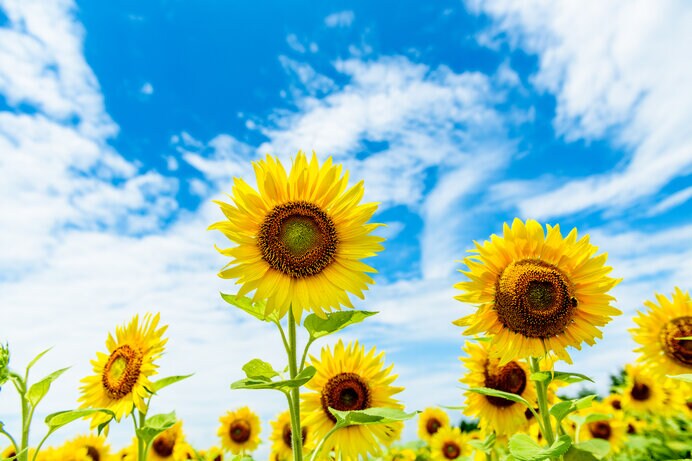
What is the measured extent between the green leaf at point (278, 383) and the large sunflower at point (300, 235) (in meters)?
0.61

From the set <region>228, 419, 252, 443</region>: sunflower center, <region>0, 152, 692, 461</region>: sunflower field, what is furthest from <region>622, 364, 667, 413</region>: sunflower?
<region>228, 419, 252, 443</region>: sunflower center

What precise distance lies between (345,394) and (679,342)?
4029 mm

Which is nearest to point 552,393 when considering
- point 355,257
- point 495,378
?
point 495,378

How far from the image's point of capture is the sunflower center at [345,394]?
17.2ft

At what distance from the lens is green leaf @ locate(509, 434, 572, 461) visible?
3.38 metres

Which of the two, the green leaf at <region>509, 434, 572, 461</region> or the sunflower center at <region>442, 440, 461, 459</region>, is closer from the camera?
the green leaf at <region>509, 434, 572, 461</region>

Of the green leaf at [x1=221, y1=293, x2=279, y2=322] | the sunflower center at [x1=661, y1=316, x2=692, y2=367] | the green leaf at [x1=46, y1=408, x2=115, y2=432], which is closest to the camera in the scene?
the green leaf at [x1=221, y1=293, x2=279, y2=322]

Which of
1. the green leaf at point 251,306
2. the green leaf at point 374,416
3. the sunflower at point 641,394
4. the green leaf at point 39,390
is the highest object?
the sunflower at point 641,394

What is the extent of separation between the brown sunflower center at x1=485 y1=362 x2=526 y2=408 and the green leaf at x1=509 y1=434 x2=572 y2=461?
6.59ft

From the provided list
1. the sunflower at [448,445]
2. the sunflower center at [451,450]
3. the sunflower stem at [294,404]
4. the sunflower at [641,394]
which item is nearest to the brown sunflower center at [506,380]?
the sunflower stem at [294,404]

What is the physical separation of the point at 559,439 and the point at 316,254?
1997mm

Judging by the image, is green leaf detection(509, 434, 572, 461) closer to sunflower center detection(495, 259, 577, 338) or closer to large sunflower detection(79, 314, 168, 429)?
sunflower center detection(495, 259, 577, 338)

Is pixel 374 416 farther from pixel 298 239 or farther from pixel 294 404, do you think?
pixel 298 239

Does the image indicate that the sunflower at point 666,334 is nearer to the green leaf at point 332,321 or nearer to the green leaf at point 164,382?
the green leaf at point 332,321
